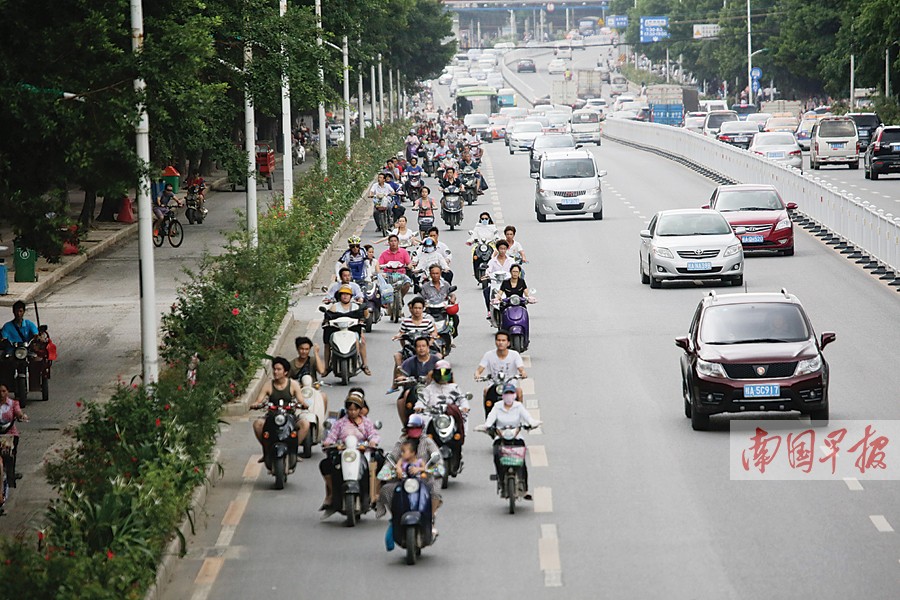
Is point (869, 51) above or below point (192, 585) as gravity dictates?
above

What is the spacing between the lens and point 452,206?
44.8 m

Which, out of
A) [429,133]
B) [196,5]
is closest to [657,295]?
[196,5]

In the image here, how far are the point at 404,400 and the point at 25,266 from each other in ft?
58.9

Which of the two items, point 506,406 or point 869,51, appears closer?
point 506,406

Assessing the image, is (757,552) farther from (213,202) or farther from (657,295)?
(213,202)

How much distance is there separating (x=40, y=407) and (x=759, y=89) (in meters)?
113

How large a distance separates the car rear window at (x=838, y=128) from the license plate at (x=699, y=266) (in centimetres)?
3456

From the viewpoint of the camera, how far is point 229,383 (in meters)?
20.2

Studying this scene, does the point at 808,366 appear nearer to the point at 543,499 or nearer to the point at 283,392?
the point at 543,499

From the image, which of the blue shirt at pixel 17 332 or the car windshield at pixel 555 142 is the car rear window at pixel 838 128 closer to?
the car windshield at pixel 555 142

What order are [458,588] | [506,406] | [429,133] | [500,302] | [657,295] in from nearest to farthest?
1. [458,588]
2. [506,406]
3. [500,302]
4. [657,295]
5. [429,133]

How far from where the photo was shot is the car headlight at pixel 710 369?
18734 millimetres

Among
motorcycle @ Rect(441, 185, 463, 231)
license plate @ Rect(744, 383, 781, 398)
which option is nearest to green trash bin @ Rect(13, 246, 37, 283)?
motorcycle @ Rect(441, 185, 463, 231)

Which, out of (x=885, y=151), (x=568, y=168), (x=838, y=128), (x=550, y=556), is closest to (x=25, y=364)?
(x=550, y=556)
